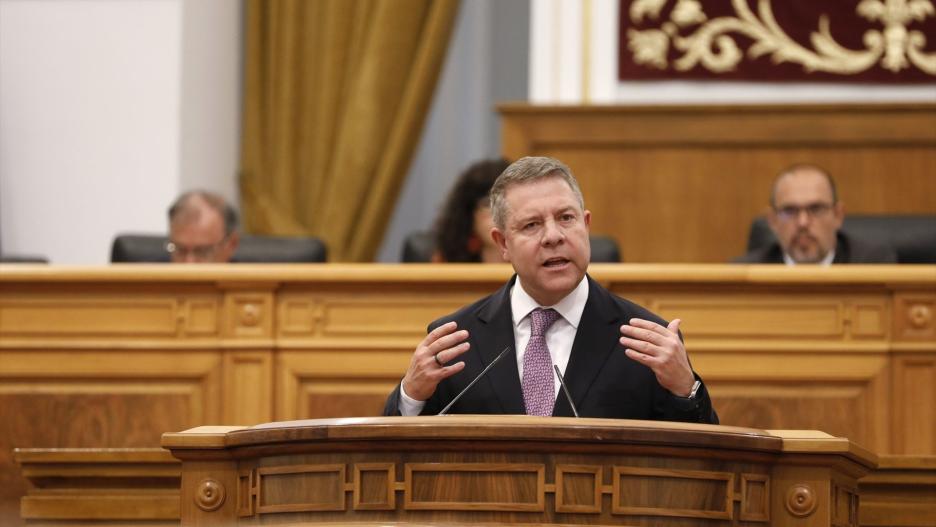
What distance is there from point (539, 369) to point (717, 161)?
10.7ft

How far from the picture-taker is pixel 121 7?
620 centimetres

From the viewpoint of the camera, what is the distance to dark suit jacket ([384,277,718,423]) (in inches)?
103

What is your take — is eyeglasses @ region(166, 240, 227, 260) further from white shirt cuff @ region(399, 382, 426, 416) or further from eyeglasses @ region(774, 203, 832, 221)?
white shirt cuff @ region(399, 382, 426, 416)

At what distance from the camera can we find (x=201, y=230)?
15.9 feet

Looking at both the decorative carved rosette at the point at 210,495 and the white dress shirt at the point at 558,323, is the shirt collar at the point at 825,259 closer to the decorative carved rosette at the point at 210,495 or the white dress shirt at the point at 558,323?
the white dress shirt at the point at 558,323

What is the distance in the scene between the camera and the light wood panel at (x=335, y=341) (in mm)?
4000

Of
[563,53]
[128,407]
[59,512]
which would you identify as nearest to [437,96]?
[563,53]

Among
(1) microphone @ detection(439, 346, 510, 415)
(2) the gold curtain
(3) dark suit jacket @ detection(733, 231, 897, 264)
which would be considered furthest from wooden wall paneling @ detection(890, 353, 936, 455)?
(2) the gold curtain

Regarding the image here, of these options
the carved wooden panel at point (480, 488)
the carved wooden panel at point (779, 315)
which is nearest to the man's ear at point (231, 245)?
the carved wooden panel at point (779, 315)

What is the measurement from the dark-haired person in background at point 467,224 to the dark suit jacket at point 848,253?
843 millimetres

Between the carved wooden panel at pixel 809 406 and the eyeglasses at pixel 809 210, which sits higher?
the eyeglasses at pixel 809 210

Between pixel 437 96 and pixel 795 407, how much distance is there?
3.39 meters

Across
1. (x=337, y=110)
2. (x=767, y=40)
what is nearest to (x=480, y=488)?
(x=767, y=40)

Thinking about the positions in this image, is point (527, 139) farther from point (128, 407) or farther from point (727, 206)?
point (128, 407)
